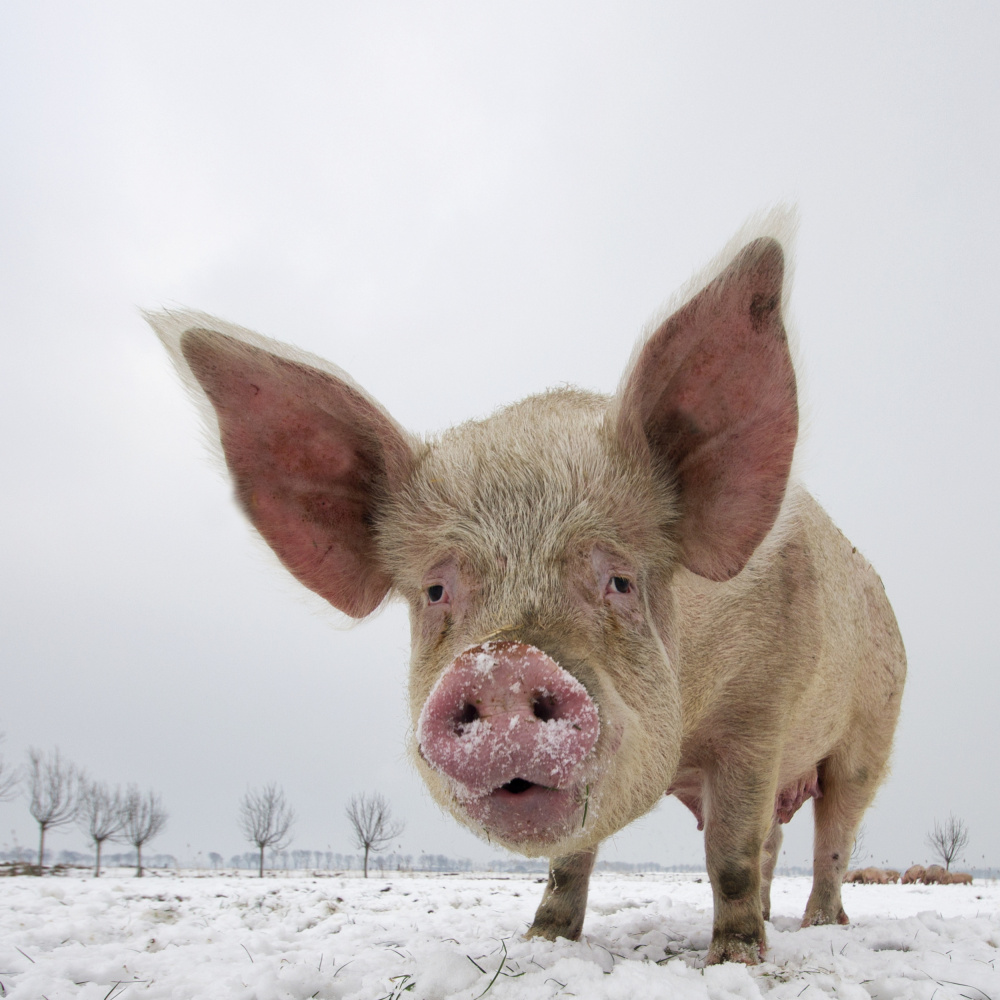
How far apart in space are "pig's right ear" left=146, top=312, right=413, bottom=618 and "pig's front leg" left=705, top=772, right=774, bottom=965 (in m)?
1.94

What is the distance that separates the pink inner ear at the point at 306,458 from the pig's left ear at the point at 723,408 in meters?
1.15

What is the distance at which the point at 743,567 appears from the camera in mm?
3168

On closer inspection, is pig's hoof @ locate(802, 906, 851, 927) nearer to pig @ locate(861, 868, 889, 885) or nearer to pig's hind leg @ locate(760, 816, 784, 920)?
pig's hind leg @ locate(760, 816, 784, 920)

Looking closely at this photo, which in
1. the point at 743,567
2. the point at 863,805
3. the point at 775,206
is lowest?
the point at 863,805

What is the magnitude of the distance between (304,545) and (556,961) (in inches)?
80.8

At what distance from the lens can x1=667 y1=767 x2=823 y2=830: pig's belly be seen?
448 cm

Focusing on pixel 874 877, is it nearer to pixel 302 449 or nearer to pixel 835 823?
pixel 835 823

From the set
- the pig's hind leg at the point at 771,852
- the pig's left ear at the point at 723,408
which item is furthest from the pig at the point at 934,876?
the pig's left ear at the point at 723,408

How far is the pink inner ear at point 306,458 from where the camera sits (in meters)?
3.09

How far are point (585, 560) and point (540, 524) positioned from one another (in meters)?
0.21

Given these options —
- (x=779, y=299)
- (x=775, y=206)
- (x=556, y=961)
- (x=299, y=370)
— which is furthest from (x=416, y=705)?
(x=775, y=206)

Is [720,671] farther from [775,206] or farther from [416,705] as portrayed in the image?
[775,206]

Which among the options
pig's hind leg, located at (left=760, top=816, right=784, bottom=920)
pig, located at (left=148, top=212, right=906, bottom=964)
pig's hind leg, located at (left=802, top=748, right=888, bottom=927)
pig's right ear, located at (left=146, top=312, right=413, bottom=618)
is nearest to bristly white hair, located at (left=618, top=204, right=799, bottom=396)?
pig, located at (left=148, top=212, right=906, bottom=964)

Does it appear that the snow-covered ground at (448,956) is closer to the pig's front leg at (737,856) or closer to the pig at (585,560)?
the pig's front leg at (737,856)
